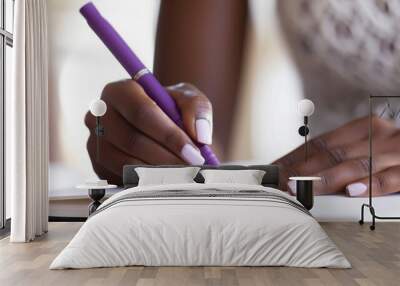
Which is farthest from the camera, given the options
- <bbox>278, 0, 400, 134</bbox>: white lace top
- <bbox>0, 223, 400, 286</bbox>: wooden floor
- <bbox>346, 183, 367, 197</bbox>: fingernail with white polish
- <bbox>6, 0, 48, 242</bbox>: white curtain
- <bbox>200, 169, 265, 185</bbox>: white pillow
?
<bbox>278, 0, 400, 134</bbox>: white lace top

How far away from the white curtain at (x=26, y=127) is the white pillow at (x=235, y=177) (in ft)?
6.19

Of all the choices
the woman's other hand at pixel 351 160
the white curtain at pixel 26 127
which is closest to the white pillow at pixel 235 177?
the woman's other hand at pixel 351 160

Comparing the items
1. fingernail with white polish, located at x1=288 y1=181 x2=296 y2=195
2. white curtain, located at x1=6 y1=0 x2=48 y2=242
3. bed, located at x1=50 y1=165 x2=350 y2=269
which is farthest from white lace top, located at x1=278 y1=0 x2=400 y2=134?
white curtain, located at x1=6 y1=0 x2=48 y2=242

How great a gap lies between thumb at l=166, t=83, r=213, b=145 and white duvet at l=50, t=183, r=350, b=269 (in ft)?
9.13

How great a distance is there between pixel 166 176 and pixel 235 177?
30.6 inches

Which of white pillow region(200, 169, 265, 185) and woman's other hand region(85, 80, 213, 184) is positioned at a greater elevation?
woman's other hand region(85, 80, 213, 184)

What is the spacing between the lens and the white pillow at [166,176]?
663 centimetres

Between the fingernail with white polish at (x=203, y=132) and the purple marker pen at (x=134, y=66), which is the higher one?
the purple marker pen at (x=134, y=66)

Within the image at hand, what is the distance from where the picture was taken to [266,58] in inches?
294

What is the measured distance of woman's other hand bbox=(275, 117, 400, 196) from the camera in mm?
7273

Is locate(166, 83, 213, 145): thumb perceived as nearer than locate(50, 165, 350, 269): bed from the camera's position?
No

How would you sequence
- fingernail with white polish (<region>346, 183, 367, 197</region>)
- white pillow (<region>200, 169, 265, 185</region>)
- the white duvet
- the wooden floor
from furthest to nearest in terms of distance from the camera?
fingernail with white polish (<region>346, 183, 367, 197</region>), white pillow (<region>200, 169, 265, 185</region>), the white duvet, the wooden floor

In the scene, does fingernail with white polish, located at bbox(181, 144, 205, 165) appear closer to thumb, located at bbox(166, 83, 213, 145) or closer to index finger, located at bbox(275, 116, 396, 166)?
thumb, located at bbox(166, 83, 213, 145)

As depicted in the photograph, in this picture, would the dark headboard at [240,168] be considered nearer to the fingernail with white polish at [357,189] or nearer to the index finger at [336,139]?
the index finger at [336,139]
